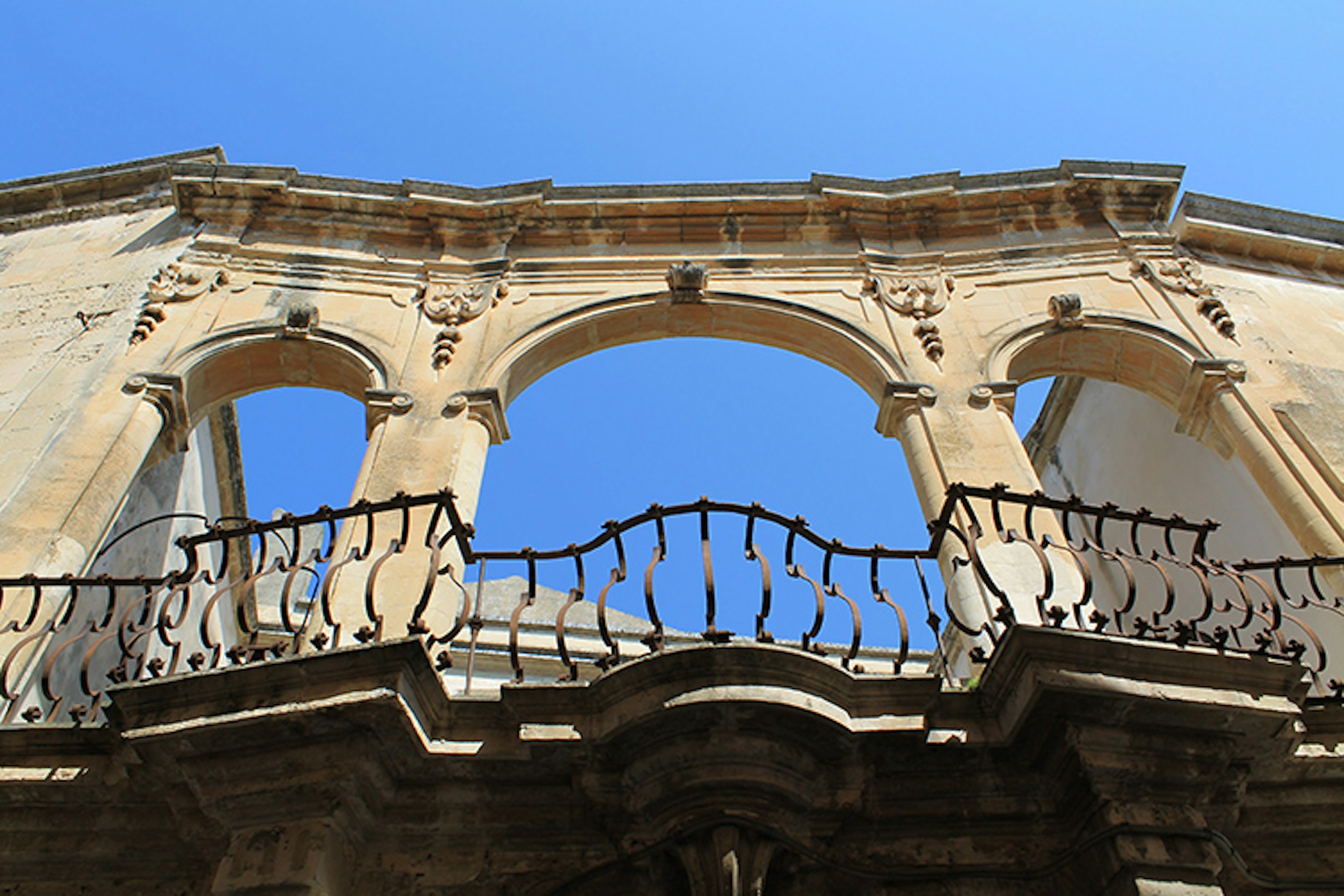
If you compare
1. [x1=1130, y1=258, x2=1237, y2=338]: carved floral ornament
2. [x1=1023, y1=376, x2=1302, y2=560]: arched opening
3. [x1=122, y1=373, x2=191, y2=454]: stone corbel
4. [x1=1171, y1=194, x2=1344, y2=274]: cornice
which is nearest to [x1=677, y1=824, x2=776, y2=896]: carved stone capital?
[x1=1023, y1=376, x2=1302, y2=560]: arched opening

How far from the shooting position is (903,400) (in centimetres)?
790

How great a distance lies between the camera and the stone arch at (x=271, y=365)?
27.3 ft

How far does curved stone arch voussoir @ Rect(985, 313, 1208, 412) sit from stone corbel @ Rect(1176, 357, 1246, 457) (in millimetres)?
85

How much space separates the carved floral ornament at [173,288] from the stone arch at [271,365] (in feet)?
1.91

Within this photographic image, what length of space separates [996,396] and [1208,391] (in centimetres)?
180

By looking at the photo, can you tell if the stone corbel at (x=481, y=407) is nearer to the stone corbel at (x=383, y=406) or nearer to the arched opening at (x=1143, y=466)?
the stone corbel at (x=383, y=406)

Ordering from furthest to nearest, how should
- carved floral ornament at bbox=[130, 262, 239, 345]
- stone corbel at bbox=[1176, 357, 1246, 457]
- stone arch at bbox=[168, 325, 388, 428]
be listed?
1. carved floral ornament at bbox=[130, 262, 239, 345]
2. stone arch at bbox=[168, 325, 388, 428]
3. stone corbel at bbox=[1176, 357, 1246, 457]

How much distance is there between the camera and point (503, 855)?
14.7ft

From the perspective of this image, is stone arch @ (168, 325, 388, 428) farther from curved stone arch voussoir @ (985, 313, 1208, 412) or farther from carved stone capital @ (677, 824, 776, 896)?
curved stone arch voussoir @ (985, 313, 1208, 412)

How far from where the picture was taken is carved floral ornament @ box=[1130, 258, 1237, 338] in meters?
8.66

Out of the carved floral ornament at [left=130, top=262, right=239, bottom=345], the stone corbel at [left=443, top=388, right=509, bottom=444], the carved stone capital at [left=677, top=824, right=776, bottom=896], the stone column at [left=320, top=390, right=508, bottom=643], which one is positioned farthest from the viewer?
the carved floral ornament at [left=130, top=262, right=239, bottom=345]

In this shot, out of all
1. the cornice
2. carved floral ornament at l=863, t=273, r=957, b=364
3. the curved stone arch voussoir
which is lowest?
the curved stone arch voussoir

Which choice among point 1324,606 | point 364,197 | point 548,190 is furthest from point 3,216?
point 1324,606

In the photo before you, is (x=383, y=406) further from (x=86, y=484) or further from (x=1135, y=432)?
(x=1135, y=432)
